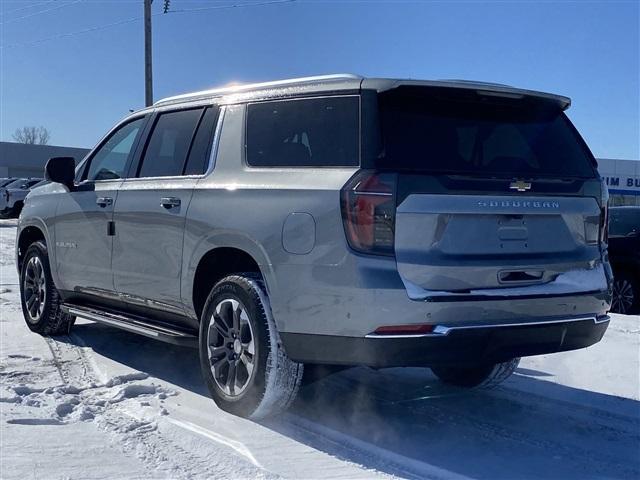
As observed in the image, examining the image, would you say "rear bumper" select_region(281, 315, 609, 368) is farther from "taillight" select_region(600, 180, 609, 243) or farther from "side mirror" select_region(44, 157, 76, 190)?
"side mirror" select_region(44, 157, 76, 190)

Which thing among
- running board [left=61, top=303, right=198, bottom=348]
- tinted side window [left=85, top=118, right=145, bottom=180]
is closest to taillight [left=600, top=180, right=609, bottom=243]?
running board [left=61, top=303, right=198, bottom=348]

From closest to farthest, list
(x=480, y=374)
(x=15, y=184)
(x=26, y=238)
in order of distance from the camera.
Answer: (x=480, y=374) → (x=26, y=238) → (x=15, y=184)

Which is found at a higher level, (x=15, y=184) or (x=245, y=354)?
(x=15, y=184)

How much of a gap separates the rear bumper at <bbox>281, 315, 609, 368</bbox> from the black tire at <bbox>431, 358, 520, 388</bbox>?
3.14 feet

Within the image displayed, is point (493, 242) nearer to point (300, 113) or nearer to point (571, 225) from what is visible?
point (571, 225)

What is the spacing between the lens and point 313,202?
3.79m

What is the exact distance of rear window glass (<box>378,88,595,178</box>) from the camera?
379 cm

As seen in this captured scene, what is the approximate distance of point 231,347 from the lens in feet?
14.2

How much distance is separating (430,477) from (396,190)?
1.43 metres

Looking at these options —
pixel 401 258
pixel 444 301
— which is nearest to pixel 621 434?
pixel 444 301

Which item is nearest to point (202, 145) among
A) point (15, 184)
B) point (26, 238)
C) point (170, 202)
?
point (170, 202)

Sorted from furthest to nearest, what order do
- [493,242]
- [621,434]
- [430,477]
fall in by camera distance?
[621,434], [493,242], [430,477]

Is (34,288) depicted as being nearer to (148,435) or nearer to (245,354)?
(148,435)

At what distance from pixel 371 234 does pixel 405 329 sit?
0.50m
